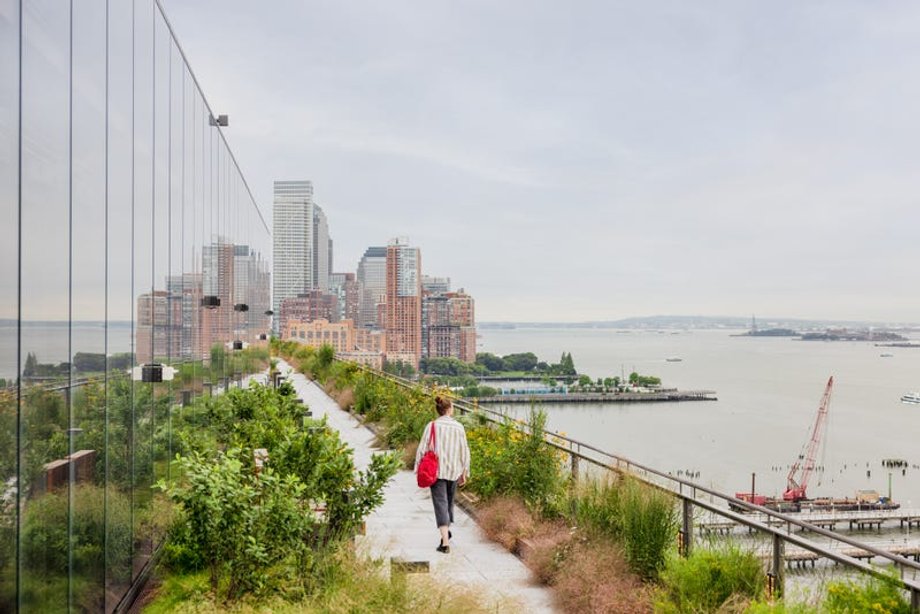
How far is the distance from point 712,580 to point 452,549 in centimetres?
346

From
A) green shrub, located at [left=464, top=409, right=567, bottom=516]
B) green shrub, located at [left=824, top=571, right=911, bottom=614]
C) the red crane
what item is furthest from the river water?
green shrub, located at [left=824, top=571, right=911, bottom=614]

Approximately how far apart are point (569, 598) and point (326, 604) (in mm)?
2207

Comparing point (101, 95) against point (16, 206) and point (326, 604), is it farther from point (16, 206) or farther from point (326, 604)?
point (326, 604)

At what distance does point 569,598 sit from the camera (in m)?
6.21

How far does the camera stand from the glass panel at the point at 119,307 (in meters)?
5.24

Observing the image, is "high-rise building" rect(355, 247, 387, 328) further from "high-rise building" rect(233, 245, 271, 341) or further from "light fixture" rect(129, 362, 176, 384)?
"light fixture" rect(129, 362, 176, 384)

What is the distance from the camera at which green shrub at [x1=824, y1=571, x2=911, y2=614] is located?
4.29m

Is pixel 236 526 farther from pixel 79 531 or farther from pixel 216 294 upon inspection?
pixel 216 294

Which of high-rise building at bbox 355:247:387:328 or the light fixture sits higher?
high-rise building at bbox 355:247:387:328

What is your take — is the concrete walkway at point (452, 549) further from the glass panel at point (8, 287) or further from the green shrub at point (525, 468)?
the glass panel at point (8, 287)

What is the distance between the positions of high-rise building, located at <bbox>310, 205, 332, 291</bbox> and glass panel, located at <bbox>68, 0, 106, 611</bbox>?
142 meters

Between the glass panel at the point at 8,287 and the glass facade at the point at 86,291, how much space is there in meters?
0.01

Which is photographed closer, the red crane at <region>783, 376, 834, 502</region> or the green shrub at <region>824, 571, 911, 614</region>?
the green shrub at <region>824, 571, 911, 614</region>

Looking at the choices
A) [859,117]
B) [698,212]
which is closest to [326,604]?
[859,117]
